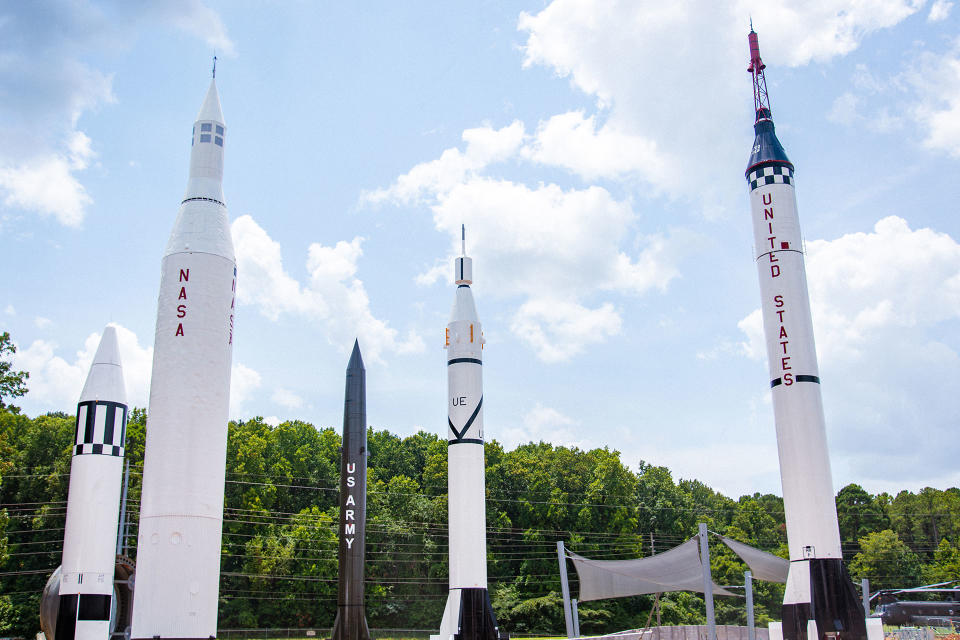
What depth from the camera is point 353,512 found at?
67.0 ft

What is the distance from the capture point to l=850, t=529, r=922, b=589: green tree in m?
49.6

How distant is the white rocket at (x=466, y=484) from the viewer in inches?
770

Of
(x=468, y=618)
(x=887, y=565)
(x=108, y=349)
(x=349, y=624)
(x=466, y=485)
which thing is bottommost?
(x=349, y=624)

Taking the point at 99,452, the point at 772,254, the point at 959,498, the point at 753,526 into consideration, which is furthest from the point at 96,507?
the point at 959,498

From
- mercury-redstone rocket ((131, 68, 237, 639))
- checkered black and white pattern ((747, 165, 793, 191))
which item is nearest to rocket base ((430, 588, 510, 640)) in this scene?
mercury-redstone rocket ((131, 68, 237, 639))

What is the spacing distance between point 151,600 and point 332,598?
91.8 feet

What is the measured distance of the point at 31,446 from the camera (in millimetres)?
38500

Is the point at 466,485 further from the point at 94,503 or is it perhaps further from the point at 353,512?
the point at 94,503

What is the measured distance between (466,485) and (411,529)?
72.9 ft

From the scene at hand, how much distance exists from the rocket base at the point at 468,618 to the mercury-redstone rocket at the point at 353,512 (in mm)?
2069

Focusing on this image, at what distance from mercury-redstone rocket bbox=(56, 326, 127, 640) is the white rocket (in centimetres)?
794

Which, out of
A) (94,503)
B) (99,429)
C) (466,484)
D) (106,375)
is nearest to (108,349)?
(106,375)

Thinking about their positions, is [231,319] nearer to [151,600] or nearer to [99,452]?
[151,600]

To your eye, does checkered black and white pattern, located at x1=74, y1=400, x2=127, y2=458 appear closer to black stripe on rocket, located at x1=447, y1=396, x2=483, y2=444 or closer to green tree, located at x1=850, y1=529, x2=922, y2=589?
black stripe on rocket, located at x1=447, y1=396, x2=483, y2=444
